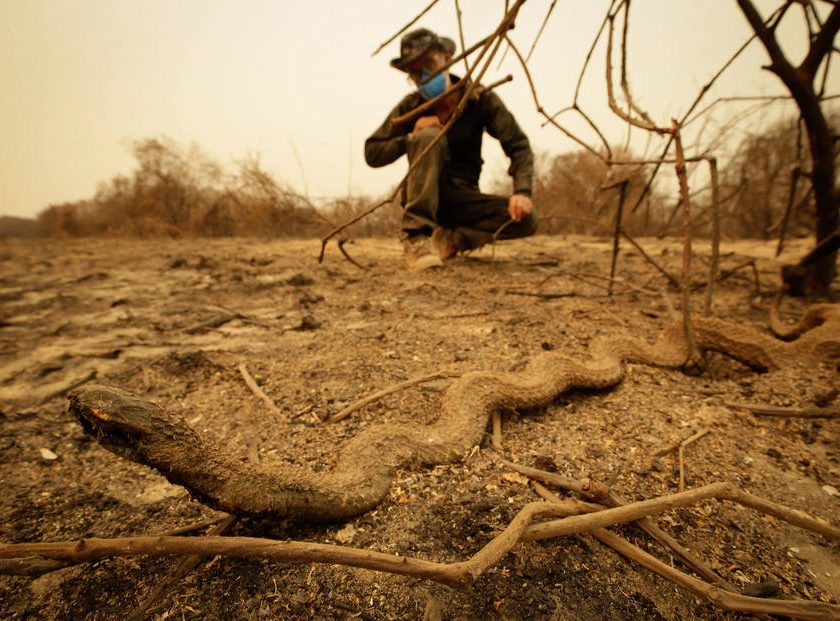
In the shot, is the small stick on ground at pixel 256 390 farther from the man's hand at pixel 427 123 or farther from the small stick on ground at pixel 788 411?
the man's hand at pixel 427 123

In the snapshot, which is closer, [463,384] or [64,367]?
[463,384]

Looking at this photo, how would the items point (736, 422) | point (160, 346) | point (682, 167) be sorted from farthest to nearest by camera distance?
point (160, 346)
point (736, 422)
point (682, 167)

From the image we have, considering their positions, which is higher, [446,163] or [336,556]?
[446,163]

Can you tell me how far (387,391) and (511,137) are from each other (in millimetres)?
2927

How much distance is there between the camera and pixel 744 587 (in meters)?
0.76

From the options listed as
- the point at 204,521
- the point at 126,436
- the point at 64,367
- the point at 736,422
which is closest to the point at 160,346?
the point at 64,367

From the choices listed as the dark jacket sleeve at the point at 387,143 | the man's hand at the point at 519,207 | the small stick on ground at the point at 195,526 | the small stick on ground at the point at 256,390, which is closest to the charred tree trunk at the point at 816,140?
the man's hand at the point at 519,207

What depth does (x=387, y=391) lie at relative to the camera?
55.1 inches

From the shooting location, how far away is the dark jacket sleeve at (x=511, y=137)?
11.5 feet

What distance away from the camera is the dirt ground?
28.8 inches

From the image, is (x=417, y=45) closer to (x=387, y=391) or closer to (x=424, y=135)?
(x=424, y=135)

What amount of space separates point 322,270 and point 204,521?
9.39 feet

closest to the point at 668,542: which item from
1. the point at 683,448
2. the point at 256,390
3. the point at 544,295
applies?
the point at 683,448

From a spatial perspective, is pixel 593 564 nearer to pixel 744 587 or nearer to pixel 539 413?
pixel 744 587
